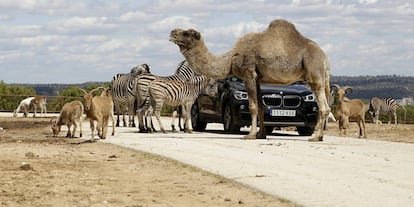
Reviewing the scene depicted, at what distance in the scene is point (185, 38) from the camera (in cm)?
2450

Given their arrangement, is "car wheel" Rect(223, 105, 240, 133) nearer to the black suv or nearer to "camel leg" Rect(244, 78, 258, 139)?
the black suv

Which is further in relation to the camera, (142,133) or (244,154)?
(142,133)

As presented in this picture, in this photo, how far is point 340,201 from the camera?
36.9ft

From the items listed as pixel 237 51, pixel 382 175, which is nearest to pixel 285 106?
pixel 237 51

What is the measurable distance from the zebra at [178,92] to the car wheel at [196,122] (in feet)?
5.52

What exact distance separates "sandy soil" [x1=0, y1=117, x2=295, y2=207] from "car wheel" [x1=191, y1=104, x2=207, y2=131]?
9812 mm

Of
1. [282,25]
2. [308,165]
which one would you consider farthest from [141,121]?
[308,165]

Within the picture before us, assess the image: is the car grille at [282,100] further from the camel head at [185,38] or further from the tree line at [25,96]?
the tree line at [25,96]

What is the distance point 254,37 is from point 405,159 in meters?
7.54

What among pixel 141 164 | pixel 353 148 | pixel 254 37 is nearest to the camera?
pixel 141 164

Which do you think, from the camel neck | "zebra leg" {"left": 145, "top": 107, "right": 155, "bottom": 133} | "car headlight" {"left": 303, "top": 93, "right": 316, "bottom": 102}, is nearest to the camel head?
the camel neck

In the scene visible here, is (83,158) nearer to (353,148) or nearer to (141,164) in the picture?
(141,164)

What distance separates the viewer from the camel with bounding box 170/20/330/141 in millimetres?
23766

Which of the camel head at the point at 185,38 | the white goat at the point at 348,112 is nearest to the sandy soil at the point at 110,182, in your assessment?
the camel head at the point at 185,38
